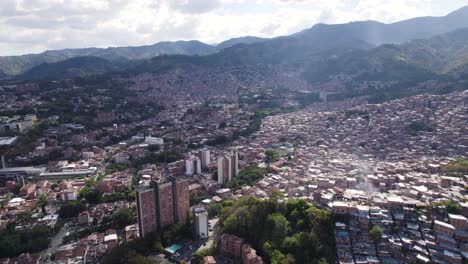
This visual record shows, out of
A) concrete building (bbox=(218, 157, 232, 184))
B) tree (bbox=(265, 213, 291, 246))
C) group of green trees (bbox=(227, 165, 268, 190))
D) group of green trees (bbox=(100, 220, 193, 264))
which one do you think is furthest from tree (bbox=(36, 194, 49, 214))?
tree (bbox=(265, 213, 291, 246))

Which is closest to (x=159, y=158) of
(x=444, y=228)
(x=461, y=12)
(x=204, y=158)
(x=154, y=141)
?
(x=204, y=158)

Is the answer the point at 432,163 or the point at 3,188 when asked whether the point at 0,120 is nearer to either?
the point at 3,188

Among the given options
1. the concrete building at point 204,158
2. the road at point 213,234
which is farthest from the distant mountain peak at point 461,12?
the road at point 213,234

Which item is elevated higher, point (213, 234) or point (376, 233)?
point (376, 233)

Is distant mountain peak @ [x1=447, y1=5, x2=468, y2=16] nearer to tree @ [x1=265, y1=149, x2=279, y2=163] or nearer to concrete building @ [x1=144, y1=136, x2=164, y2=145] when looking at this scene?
tree @ [x1=265, y1=149, x2=279, y2=163]

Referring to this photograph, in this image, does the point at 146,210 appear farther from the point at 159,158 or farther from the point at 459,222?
the point at 459,222

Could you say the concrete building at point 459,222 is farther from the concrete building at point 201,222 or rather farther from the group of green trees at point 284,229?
the concrete building at point 201,222
